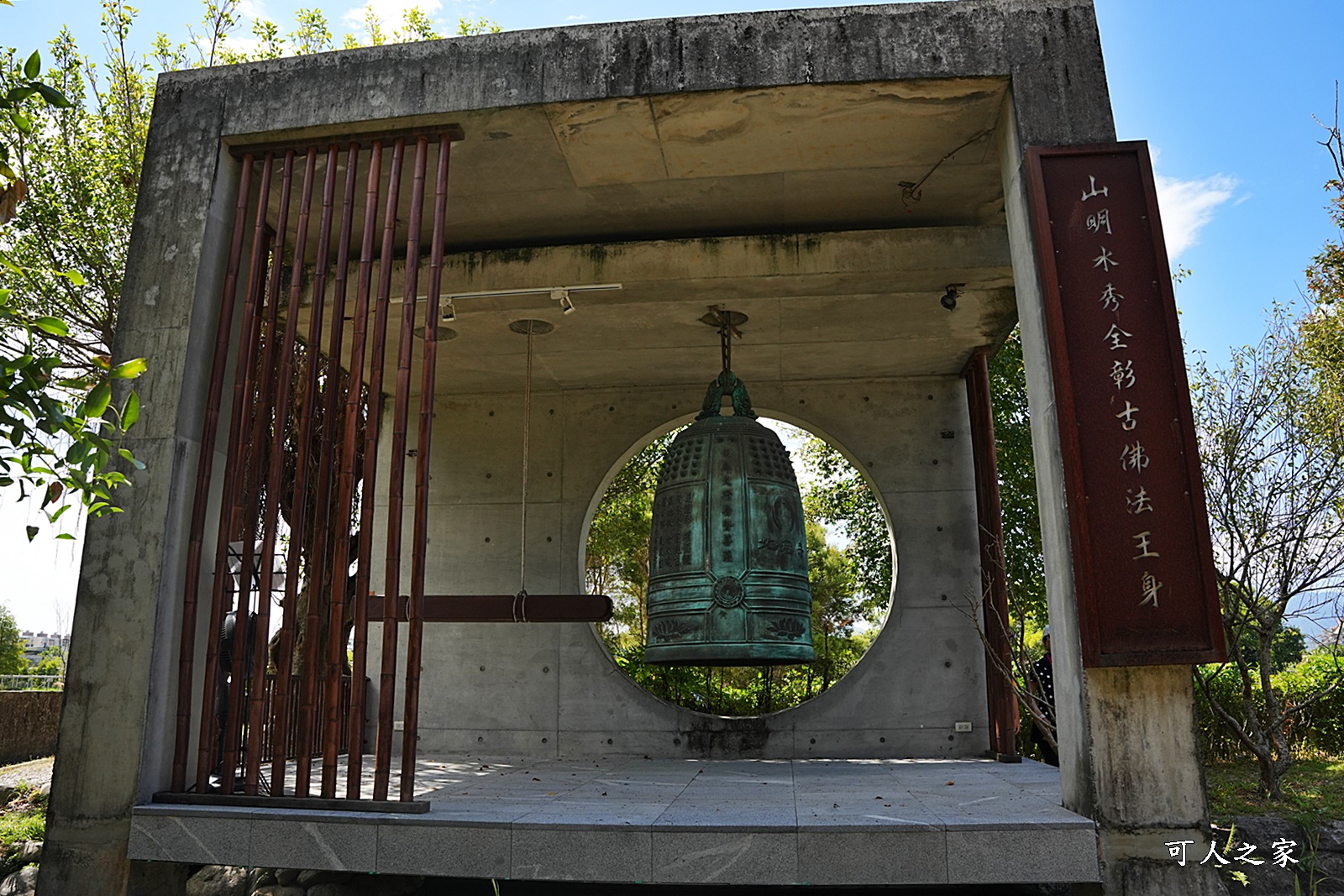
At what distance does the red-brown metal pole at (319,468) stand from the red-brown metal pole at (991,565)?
424cm

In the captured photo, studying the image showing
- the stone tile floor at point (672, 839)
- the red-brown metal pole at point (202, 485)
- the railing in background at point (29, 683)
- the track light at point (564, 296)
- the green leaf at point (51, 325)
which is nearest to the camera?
the green leaf at point (51, 325)

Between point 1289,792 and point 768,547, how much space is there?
3.78 m

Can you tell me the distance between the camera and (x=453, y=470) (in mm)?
8086

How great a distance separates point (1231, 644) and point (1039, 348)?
127 inches

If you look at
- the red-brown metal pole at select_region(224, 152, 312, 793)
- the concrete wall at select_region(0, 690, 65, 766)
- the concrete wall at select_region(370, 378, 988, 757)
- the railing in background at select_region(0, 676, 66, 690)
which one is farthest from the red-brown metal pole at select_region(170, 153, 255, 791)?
the railing in background at select_region(0, 676, 66, 690)

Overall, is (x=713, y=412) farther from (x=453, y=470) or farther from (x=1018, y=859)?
(x=453, y=470)

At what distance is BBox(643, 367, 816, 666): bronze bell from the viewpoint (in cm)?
501

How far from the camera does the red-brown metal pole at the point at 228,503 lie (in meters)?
4.31

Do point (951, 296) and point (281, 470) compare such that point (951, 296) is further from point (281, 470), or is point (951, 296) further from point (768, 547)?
point (281, 470)

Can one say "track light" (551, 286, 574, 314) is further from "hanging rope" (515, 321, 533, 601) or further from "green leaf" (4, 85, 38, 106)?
"green leaf" (4, 85, 38, 106)

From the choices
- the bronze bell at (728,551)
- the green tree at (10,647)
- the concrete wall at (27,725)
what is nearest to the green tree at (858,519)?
the bronze bell at (728,551)

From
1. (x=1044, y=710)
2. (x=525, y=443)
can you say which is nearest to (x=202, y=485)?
(x=525, y=443)

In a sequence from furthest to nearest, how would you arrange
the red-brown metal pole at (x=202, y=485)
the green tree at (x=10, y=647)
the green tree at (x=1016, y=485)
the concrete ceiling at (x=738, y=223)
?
the green tree at (x=10, y=647), the green tree at (x=1016, y=485), the concrete ceiling at (x=738, y=223), the red-brown metal pole at (x=202, y=485)

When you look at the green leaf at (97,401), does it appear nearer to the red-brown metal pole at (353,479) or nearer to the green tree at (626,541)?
A: the red-brown metal pole at (353,479)
